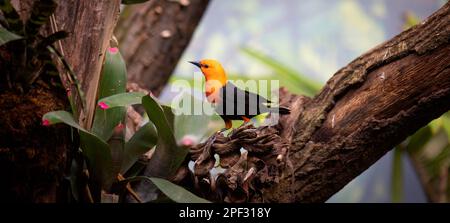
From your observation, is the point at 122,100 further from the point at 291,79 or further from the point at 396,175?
the point at 396,175

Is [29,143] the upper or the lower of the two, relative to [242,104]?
lower

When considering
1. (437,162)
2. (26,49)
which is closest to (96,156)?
(26,49)

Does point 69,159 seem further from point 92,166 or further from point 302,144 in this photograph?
point 302,144

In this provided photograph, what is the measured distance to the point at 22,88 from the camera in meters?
1.02

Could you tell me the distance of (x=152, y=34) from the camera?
221 centimetres

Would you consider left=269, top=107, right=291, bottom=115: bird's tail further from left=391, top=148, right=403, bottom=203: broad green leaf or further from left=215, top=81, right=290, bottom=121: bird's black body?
left=391, top=148, right=403, bottom=203: broad green leaf

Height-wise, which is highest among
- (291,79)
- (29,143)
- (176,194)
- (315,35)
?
(315,35)

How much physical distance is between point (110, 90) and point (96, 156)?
0.20 metres

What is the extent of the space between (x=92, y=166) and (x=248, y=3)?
389 centimetres

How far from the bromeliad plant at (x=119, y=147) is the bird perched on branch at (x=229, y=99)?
0.15 meters

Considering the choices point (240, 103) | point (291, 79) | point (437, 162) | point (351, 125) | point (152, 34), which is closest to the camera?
point (351, 125)

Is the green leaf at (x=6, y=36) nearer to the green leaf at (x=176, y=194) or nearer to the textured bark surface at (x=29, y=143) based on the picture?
the textured bark surface at (x=29, y=143)

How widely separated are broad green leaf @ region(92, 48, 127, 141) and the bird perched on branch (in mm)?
263

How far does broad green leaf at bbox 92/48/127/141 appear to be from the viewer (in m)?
1.18
